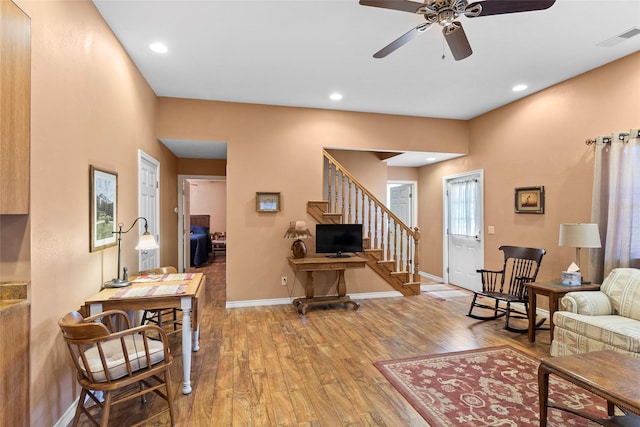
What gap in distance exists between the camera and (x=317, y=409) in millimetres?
2191

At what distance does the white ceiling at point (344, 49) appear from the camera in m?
2.60

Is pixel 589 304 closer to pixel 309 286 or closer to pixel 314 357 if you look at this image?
pixel 314 357

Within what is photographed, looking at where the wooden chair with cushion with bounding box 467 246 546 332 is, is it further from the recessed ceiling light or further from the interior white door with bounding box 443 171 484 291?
the recessed ceiling light

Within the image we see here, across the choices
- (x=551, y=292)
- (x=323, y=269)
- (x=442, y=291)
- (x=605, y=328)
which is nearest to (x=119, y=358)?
(x=323, y=269)

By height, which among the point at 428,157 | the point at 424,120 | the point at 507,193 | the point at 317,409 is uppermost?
the point at 424,120

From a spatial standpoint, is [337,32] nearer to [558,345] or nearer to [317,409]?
[317,409]

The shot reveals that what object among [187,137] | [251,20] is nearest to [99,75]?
[251,20]

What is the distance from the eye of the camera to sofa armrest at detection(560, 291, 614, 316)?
2.85m

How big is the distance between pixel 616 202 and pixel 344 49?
322cm

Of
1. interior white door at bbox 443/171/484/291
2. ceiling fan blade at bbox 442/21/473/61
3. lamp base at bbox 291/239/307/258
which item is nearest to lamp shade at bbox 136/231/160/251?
lamp base at bbox 291/239/307/258

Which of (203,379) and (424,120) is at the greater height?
(424,120)

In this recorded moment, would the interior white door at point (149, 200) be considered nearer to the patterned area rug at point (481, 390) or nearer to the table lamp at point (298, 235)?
the table lamp at point (298, 235)

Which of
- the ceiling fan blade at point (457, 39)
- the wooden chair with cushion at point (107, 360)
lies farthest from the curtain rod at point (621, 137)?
the wooden chair with cushion at point (107, 360)

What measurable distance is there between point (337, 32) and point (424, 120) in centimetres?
301
